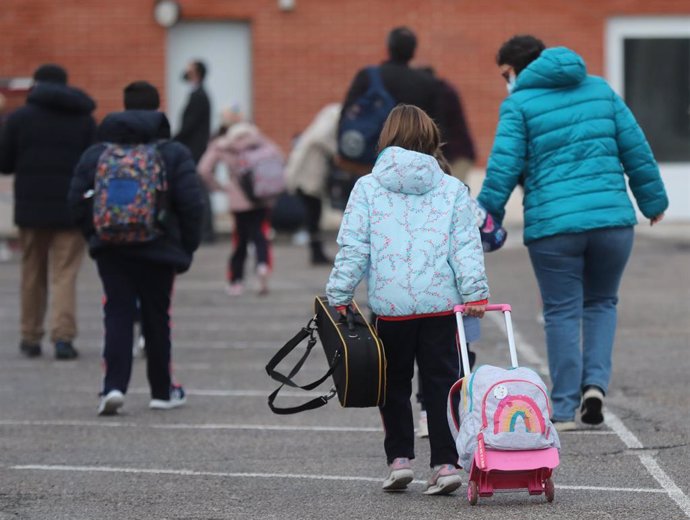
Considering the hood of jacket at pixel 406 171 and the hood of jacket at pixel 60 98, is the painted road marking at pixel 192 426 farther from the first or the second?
the hood of jacket at pixel 60 98

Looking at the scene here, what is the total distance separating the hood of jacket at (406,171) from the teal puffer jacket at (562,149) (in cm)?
150

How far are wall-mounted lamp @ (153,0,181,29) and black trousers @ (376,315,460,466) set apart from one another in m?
17.6

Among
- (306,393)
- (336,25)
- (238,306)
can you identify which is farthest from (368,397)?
(336,25)

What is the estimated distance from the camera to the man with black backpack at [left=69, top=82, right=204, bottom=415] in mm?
9156

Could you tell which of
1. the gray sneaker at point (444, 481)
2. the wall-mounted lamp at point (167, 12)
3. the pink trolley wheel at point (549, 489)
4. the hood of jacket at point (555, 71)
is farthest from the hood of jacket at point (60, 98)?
the wall-mounted lamp at point (167, 12)

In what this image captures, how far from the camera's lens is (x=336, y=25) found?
24.2 metres

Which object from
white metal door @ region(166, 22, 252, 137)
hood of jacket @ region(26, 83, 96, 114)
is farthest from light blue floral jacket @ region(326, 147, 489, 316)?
white metal door @ region(166, 22, 252, 137)

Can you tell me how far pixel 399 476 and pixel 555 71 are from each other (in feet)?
7.96

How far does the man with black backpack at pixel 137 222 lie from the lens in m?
9.16

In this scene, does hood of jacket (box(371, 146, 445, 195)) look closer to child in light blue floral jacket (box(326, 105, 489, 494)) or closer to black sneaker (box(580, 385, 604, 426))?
child in light blue floral jacket (box(326, 105, 489, 494))

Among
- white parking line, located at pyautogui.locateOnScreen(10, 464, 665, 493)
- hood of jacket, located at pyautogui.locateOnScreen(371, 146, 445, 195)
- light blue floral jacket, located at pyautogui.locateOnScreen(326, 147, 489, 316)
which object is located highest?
hood of jacket, located at pyautogui.locateOnScreen(371, 146, 445, 195)

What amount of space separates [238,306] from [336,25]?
10.00 meters

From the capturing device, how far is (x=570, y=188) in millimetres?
8305

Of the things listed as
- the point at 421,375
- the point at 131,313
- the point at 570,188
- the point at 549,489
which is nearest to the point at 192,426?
the point at 131,313
